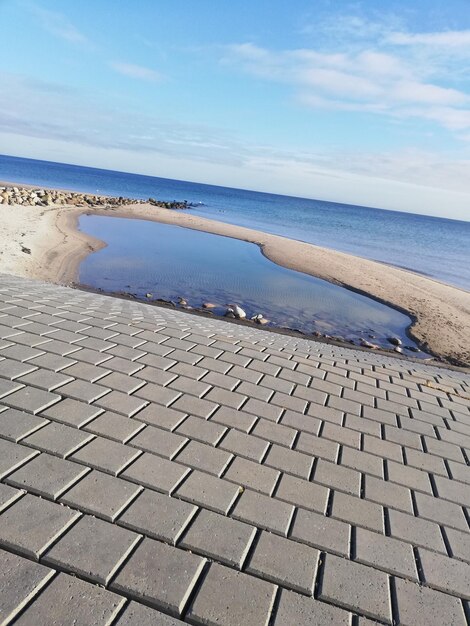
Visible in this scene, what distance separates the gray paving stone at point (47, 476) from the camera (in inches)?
82.5

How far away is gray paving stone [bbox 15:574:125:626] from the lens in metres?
1.50

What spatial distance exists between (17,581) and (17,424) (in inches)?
44.0

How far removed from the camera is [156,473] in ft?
7.78

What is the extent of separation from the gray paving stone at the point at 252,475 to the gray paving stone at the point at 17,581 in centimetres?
107

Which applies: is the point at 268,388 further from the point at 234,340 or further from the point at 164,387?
the point at 234,340

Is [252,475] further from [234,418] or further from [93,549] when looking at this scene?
[93,549]

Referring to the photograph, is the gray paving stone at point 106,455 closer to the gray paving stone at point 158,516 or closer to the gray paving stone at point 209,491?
the gray paving stone at point 158,516

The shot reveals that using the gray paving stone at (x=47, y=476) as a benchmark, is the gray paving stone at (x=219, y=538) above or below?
below

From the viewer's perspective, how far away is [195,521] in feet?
6.83

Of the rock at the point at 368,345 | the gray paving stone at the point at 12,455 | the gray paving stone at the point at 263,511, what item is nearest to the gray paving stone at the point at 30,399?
the gray paving stone at the point at 12,455

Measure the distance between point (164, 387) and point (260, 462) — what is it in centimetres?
108

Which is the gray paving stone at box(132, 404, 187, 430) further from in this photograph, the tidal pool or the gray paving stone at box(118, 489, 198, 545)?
the tidal pool

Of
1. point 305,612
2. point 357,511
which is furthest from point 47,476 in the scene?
Result: point 357,511

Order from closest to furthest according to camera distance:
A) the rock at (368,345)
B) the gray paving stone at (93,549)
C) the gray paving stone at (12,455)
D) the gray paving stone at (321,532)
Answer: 1. the gray paving stone at (93,549)
2. the gray paving stone at (321,532)
3. the gray paving stone at (12,455)
4. the rock at (368,345)
